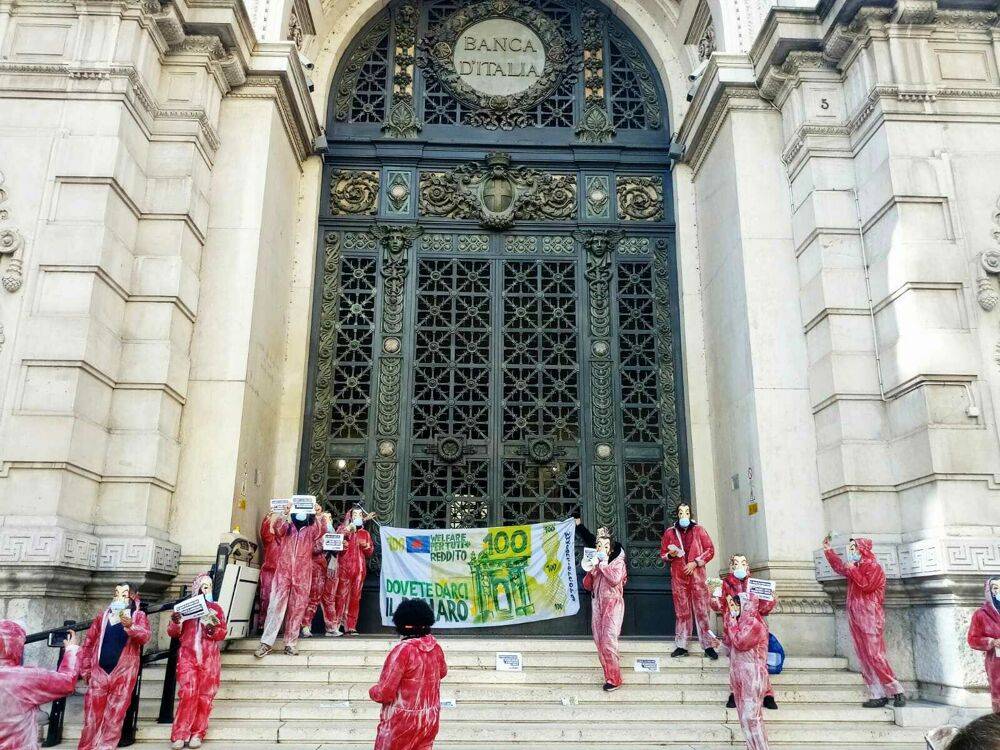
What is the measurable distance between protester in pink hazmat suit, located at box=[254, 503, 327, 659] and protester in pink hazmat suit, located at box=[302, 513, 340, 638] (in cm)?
34

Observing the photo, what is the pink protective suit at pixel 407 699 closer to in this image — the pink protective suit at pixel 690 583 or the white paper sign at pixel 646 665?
the white paper sign at pixel 646 665

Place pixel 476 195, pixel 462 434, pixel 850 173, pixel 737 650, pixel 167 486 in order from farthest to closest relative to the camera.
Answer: pixel 476 195, pixel 462 434, pixel 850 173, pixel 167 486, pixel 737 650

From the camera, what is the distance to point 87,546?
887 cm

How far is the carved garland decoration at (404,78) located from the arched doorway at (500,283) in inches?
1.7

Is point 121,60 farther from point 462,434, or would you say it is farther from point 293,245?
point 462,434

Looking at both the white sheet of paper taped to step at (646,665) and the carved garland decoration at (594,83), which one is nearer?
the white sheet of paper taped to step at (646,665)

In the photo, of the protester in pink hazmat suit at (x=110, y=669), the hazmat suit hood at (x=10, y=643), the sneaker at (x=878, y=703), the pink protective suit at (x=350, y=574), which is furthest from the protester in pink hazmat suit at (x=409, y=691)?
the pink protective suit at (x=350, y=574)

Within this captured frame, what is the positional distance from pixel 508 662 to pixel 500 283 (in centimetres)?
680

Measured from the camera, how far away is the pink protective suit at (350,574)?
10875 millimetres

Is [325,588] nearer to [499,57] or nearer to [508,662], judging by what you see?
[508,662]

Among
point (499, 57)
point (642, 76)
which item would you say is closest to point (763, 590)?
point (642, 76)

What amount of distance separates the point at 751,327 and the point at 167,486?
8.07 metres

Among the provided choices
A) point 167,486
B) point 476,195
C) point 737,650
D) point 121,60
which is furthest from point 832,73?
point 167,486

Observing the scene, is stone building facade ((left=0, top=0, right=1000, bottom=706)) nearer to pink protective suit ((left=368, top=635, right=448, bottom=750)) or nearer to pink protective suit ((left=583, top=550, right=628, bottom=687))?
pink protective suit ((left=583, top=550, right=628, bottom=687))
